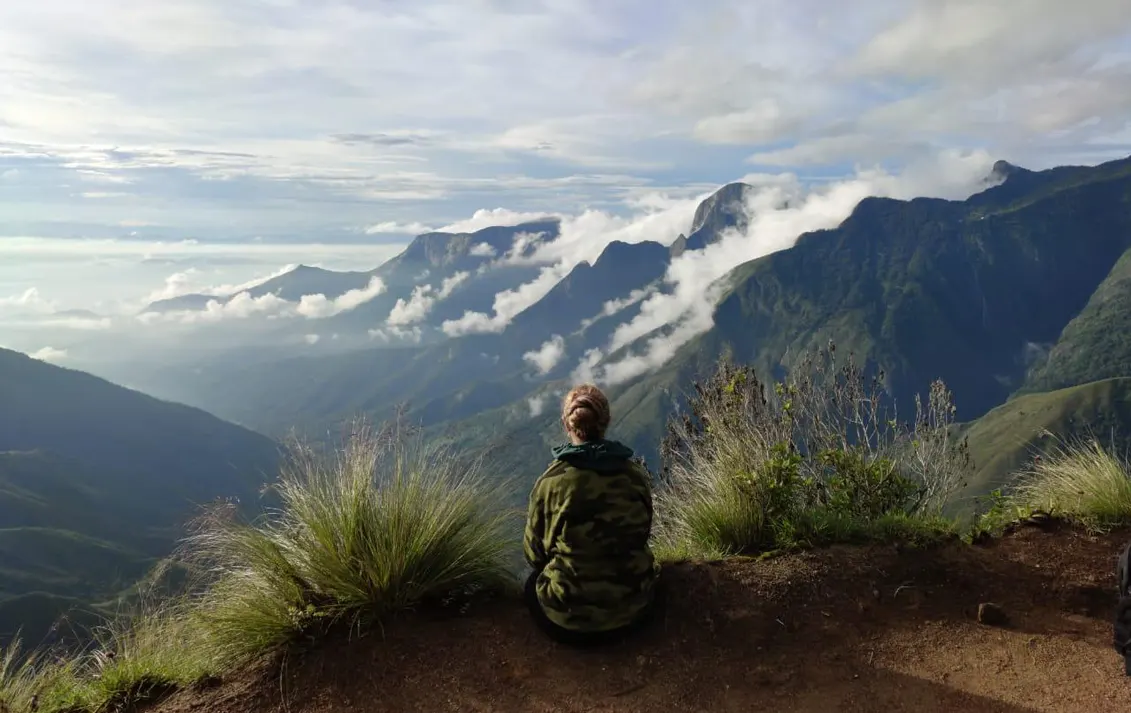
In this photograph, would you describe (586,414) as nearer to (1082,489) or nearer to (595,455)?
(595,455)

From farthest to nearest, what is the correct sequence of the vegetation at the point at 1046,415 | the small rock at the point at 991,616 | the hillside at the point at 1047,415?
the hillside at the point at 1047,415, the vegetation at the point at 1046,415, the small rock at the point at 991,616

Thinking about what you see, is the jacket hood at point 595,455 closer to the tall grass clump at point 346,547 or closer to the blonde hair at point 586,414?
the blonde hair at point 586,414

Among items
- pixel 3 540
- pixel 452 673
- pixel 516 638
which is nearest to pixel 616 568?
pixel 516 638

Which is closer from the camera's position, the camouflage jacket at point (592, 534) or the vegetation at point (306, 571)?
the camouflage jacket at point (592, 534)

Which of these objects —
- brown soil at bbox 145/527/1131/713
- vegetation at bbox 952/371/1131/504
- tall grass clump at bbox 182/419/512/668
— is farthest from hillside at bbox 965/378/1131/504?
tall grass clump at bbox 182/419/512/668

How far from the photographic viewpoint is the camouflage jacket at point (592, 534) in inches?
208

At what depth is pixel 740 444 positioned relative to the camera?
24.8ft

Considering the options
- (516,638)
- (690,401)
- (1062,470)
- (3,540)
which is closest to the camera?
(516,638)

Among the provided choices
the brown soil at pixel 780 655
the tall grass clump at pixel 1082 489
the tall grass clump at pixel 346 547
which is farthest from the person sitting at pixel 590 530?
the tall grass clump at pixel 1082 489

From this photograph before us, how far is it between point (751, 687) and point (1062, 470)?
5385mm

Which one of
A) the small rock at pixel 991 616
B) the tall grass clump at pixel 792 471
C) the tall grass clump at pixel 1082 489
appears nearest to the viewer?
the small rock at pixel 991 616

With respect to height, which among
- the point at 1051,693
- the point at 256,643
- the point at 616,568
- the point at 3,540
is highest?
the point at 616,568

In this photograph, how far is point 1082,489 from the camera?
7.77 meters

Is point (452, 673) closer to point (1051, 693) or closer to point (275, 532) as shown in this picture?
point (275, 532)
